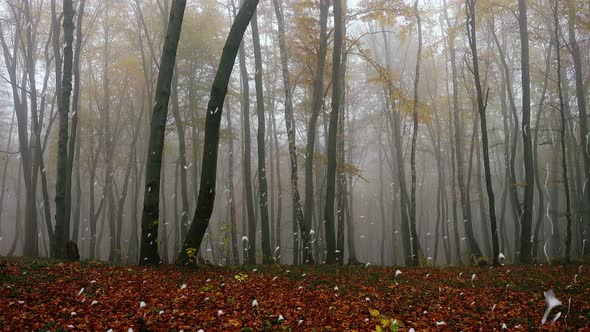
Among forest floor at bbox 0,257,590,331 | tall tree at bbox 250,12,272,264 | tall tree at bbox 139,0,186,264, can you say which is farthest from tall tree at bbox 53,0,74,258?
tall tree at bbox 250,12,272,264

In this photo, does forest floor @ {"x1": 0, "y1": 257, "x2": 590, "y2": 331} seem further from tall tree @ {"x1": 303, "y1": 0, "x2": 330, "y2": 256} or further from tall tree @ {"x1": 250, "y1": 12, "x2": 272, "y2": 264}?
tall tree @ {"x1": 303, "y1": 0, "x2": 330, "y2": 256}

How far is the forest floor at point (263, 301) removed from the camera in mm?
4465

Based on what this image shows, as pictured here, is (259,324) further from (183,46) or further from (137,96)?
(137,96)

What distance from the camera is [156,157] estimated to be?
8.92m

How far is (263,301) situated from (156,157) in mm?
4816

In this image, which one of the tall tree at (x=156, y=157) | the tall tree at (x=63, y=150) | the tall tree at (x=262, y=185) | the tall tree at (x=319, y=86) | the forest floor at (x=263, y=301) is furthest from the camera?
the tall tree at (x=319, y=86)

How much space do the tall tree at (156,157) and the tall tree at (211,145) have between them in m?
0.77

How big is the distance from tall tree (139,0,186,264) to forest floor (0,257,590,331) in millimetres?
788

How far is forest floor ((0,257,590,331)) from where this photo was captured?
14.6 feet

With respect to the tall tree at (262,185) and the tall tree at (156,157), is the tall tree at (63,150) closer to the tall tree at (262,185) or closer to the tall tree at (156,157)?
the tall tree at (156,157)

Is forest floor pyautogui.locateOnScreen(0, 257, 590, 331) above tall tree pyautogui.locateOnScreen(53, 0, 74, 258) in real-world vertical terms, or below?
below

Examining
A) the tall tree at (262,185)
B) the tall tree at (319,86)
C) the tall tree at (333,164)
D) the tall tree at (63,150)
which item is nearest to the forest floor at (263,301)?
the tall tree at (63,150)

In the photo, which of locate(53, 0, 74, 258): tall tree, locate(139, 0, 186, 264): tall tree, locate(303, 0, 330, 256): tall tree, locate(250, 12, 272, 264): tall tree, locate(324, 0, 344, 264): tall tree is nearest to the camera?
locate(139, 0, 186, 264): tall tree

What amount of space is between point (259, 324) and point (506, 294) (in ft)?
16.0
